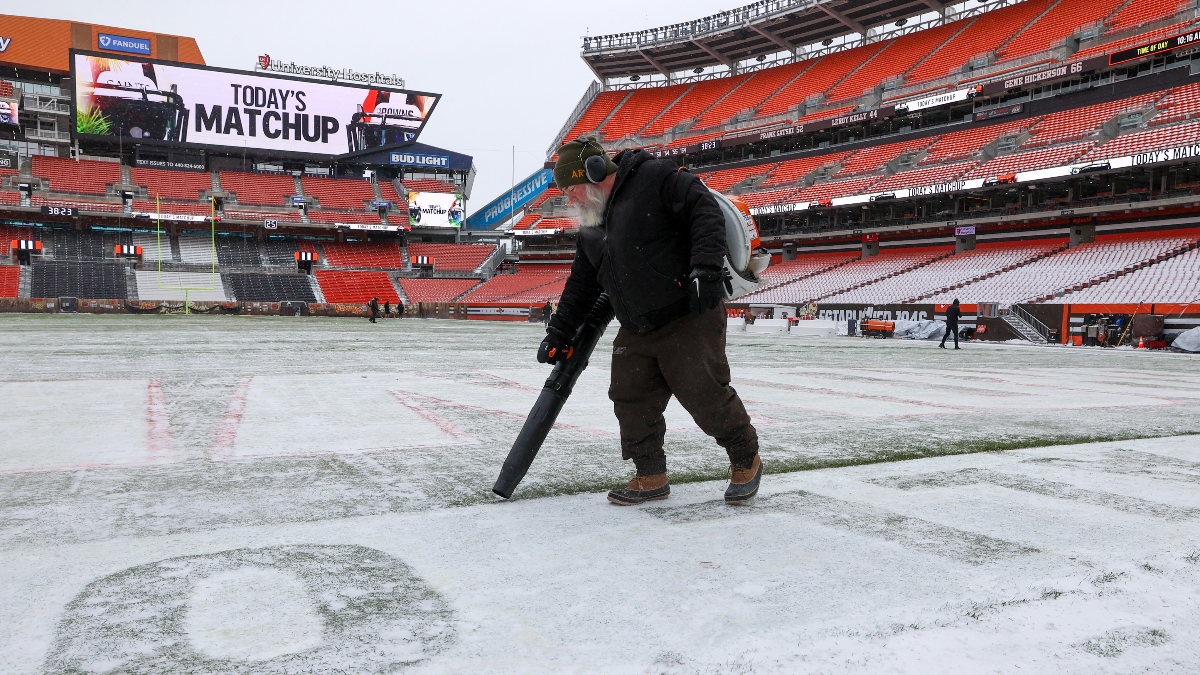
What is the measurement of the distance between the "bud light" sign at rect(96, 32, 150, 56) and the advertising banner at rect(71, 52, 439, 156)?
14897 mm

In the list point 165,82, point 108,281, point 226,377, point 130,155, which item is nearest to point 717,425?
point 226,377

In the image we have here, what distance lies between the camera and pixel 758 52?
175 feet

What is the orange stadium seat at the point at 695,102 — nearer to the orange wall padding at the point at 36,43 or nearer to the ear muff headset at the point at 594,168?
the orange wall padding at the point at 36,43

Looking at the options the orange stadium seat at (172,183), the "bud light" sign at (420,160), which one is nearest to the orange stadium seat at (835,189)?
the "bud light" sign at (420,160)

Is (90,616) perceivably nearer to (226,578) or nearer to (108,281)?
(226,578)

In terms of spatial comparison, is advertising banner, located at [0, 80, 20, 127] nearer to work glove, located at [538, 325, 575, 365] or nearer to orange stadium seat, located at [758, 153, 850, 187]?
orange stadium seat, located at [758, 153, 850, 187]

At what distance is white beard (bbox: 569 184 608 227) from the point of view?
2.86m

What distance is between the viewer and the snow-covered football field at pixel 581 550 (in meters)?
1.42

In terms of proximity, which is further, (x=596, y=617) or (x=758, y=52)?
(x=758, y=52)

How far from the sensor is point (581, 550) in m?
2.07

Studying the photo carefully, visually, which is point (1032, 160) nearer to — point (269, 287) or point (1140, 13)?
point (1140, 13)

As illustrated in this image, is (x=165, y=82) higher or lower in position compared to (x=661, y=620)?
higher

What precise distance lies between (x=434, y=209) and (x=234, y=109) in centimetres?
1554

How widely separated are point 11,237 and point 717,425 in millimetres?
57329
